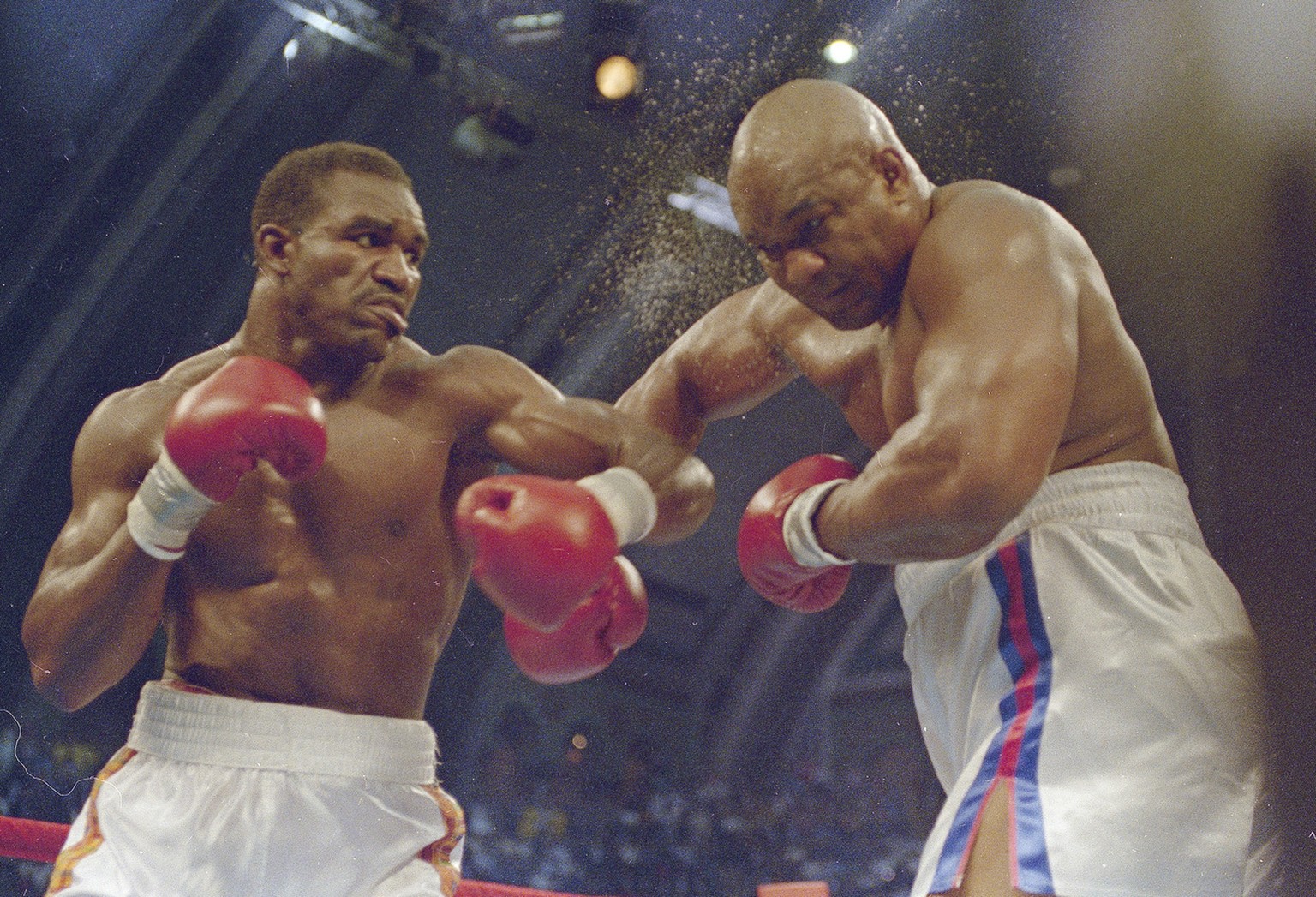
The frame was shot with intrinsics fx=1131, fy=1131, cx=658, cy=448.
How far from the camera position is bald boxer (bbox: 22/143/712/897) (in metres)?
1.55

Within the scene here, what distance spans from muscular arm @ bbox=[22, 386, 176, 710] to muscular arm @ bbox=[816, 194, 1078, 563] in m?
1.00

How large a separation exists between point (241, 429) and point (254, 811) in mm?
531

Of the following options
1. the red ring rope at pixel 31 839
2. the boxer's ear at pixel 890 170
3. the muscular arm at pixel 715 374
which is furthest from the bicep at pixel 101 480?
the boxer's ear at pixel 890 170

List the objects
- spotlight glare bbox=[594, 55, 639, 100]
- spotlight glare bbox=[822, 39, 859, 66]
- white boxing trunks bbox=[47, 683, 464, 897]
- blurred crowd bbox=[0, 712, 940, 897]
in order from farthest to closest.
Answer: blurred crowd bbox=[0, 712, 940, 897]
spotlight glare bbox=[594, 55, 639, 100]
spotlight glare bbox=[822, 39, 859, 66]
white boxing trunks bbox=[47, 683, 464, 897]

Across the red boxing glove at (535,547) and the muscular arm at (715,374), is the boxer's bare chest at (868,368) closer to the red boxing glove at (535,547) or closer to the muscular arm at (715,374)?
the muscular arm at (715,374)

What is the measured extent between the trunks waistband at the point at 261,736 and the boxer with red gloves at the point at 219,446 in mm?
227

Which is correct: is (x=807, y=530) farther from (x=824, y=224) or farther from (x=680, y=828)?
(x=680, y=828)

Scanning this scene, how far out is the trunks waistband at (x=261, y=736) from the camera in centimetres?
161

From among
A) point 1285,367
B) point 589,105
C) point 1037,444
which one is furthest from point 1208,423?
point 589,105

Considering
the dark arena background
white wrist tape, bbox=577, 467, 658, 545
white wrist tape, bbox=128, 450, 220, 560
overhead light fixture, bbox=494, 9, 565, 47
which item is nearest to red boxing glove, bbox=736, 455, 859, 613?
white wrist tape, bbox=577, 467, 658, 545

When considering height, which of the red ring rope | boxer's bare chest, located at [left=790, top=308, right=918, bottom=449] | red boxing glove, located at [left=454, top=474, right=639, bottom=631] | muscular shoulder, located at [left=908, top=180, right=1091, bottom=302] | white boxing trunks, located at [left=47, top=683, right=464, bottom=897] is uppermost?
muscular shoulder, located at [left=908, top=180, right=1091, bottom=302]

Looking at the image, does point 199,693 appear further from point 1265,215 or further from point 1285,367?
point 1265,215

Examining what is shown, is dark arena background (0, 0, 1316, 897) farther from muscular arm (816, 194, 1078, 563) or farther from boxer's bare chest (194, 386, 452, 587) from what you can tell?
boxer's bare chest (194, 386, 452, 587)

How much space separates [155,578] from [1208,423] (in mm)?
1842
